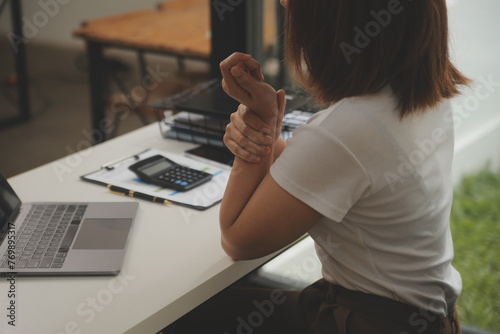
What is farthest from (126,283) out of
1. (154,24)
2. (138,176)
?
(154,24)

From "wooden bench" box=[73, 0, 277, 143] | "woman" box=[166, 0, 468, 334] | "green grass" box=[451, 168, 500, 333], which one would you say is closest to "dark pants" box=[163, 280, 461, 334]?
"woman" box=[166, 0, 468, 334]

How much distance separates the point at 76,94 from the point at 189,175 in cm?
367

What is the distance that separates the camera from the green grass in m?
2.16

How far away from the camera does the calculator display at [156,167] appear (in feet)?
4.76

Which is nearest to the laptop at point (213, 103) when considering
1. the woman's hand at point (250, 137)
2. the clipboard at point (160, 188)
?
the clipboard at point (160, 188)

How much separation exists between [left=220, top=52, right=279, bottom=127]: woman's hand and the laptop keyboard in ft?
1.39

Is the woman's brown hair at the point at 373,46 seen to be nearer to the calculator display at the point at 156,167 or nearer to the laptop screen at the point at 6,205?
the calculator display at the point at 156,167

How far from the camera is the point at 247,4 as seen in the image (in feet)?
8.02

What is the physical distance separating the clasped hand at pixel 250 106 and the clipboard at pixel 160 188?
0.80ft

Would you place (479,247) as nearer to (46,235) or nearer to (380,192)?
(380,192)

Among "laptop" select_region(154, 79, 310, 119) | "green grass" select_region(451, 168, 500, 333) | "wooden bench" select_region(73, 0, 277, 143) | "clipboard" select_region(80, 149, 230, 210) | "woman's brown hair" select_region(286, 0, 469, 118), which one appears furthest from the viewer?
"wooden bench" select_region(73, 0, 277, 143)

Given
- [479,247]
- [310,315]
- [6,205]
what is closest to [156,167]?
[6,205]

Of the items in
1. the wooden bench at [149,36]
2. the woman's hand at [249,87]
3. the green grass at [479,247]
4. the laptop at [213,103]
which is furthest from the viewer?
the wooden bench at [149,36]

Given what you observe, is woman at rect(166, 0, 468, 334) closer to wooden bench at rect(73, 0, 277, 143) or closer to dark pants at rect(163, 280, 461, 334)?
dark pants at rect(163, 280, 461, 334)
